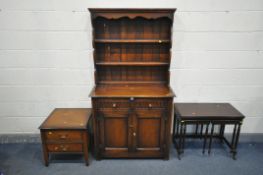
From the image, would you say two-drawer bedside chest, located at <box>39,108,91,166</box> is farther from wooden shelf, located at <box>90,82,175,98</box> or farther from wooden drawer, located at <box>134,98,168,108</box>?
wooden drawer, located at <box>134,98,168,108</box>

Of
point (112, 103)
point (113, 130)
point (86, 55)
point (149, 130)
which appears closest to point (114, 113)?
point (112, 103)

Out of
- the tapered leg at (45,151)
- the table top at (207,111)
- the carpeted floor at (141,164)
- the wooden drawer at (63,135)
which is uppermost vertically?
the table top at (207,111)

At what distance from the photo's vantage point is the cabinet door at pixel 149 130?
8.23ft

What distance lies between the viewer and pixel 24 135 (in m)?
3.13

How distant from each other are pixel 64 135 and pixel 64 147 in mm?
168

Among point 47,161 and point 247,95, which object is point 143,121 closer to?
point 47,161

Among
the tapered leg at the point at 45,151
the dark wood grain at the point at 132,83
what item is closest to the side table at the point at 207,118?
the dark wood grain at the point at 132,83

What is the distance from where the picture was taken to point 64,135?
98.1 inches

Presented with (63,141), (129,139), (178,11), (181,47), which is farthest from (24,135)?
(178,11)

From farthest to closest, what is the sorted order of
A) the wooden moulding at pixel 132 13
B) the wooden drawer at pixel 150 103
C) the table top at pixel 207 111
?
the table top at pixel 207 111 < the wooden drawer at pixel 150 103 < the wooden moulding at pixel 132 13

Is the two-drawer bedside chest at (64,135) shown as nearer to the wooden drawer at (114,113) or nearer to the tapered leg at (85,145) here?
the tapered leg at (85,145)

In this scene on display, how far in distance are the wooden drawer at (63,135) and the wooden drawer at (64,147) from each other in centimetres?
9

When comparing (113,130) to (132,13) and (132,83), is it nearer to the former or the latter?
(132,83)

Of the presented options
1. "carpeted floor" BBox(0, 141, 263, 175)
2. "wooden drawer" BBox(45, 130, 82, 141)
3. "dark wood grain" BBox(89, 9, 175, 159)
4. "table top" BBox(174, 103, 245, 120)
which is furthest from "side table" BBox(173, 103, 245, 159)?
"wooden drawer" BBox(45, 130, 82, 141)
